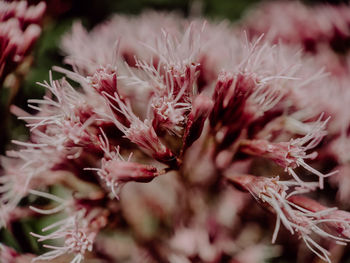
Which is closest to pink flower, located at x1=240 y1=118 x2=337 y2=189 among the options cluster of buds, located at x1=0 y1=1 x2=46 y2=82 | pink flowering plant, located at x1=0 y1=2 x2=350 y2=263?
pink flowering plant, located at x1=0 y1=2 x2=350 y2=263

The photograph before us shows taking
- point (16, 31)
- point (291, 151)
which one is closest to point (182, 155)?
point (291, 151)

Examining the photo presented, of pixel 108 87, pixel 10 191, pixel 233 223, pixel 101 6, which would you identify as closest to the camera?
pixel 108 87

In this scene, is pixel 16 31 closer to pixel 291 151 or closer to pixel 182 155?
pixel 182 155

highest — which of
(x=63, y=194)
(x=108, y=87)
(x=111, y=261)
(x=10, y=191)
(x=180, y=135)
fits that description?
(x=108, y=87)

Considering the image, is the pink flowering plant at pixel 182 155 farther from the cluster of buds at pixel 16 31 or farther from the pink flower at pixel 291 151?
the cluster of buds at pixel 16 31

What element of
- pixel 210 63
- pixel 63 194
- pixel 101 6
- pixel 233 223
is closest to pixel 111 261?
pixel 63 194

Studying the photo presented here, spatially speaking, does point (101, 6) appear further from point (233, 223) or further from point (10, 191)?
point (233, 223)

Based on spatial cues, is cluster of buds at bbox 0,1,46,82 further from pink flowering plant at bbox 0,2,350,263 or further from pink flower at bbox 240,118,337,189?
pink flower at bbox 240,118,337,189

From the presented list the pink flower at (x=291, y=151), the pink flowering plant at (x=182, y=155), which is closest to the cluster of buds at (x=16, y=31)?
the pink flowering plant at (x=182, y=155)

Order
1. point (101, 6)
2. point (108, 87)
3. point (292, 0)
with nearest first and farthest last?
point (108, 87), point (101, 6), point (292, 0)
